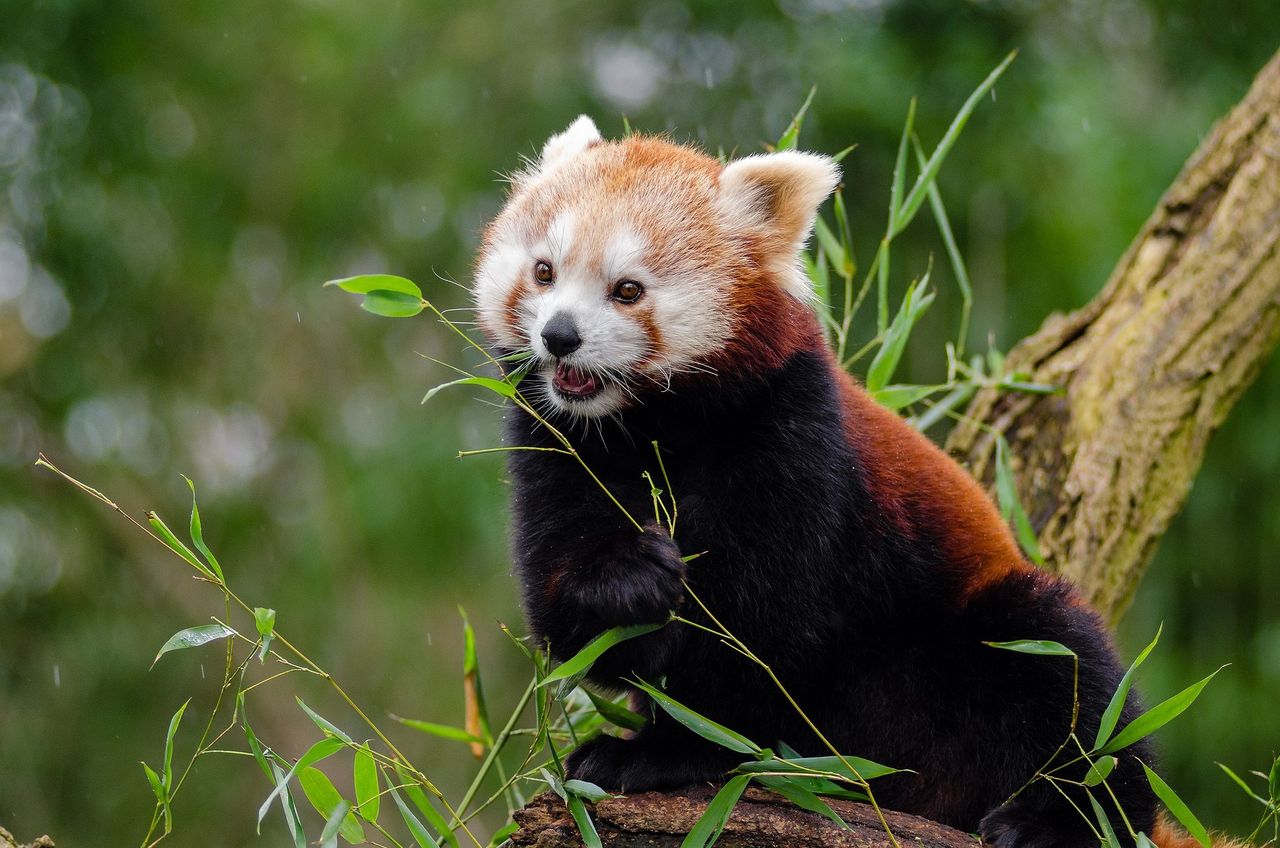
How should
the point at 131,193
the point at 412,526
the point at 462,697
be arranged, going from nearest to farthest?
the point at 131,193
the point at 412,526
the point at 462,697

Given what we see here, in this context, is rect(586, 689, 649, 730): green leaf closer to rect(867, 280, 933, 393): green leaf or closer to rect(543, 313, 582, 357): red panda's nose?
rect(543, 313, 582, 357): red panda's nose

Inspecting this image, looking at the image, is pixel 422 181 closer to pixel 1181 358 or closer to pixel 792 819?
pixel 1181 358

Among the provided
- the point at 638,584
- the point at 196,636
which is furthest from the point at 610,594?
the point at 196,636

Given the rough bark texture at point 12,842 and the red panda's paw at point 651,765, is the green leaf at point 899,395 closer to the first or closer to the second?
the red panda's paw at point 651,765

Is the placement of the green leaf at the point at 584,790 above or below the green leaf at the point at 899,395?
below

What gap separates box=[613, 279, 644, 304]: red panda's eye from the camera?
2.50m

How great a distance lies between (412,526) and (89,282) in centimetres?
235

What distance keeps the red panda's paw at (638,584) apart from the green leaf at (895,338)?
1.39 metres

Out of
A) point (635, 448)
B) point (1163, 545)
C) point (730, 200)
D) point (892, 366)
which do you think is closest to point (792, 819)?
point (635, 448)

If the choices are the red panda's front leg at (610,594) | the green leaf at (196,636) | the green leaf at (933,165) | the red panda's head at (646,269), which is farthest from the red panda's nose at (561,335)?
the green leaf at (933,165)

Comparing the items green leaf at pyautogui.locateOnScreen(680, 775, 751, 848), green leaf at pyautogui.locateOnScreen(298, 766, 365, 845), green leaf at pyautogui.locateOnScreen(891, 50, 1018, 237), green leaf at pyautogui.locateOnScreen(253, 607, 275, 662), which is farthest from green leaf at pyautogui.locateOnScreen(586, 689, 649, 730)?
green leaf at pyautogui.locateOnScreen(891, 50, 1018, 237)

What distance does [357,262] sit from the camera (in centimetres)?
782

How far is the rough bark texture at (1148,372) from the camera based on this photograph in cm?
344

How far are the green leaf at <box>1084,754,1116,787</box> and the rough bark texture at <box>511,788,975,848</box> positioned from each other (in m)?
0.30
